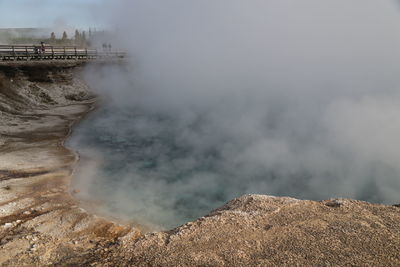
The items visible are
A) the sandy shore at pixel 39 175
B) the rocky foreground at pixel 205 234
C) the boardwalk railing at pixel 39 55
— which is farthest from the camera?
the boardwalk railing at pixel 39 55

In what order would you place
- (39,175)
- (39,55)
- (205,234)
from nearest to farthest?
(205,234), (39,175), (39,55)

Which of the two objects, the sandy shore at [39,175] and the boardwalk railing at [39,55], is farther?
the boardwalk railing at [39,55]

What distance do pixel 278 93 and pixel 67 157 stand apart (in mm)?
12206

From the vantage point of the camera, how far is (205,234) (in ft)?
23.0

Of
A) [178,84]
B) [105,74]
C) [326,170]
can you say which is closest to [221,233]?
[326,170]

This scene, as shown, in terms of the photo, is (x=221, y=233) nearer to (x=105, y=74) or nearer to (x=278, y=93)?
(x=278, y=93)

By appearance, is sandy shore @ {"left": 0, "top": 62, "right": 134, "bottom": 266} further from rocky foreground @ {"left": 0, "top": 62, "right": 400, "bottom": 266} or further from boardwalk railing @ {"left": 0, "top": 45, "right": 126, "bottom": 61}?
boardwalk railing @ {"left": 0, "top": 45, "right": 126, "bottom": 61}

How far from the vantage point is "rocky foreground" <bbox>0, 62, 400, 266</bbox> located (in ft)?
20.1

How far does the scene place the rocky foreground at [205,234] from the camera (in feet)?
20.1

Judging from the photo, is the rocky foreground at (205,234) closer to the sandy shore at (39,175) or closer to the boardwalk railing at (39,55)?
the sandy shore at (39,175)

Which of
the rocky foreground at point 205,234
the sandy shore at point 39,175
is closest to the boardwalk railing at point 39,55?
the sandy shore at point 39,175

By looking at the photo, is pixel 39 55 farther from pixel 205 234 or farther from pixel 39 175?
pixel 205 234

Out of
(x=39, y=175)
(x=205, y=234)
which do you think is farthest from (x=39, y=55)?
(x=205, y=234)

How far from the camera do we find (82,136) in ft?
57.2
